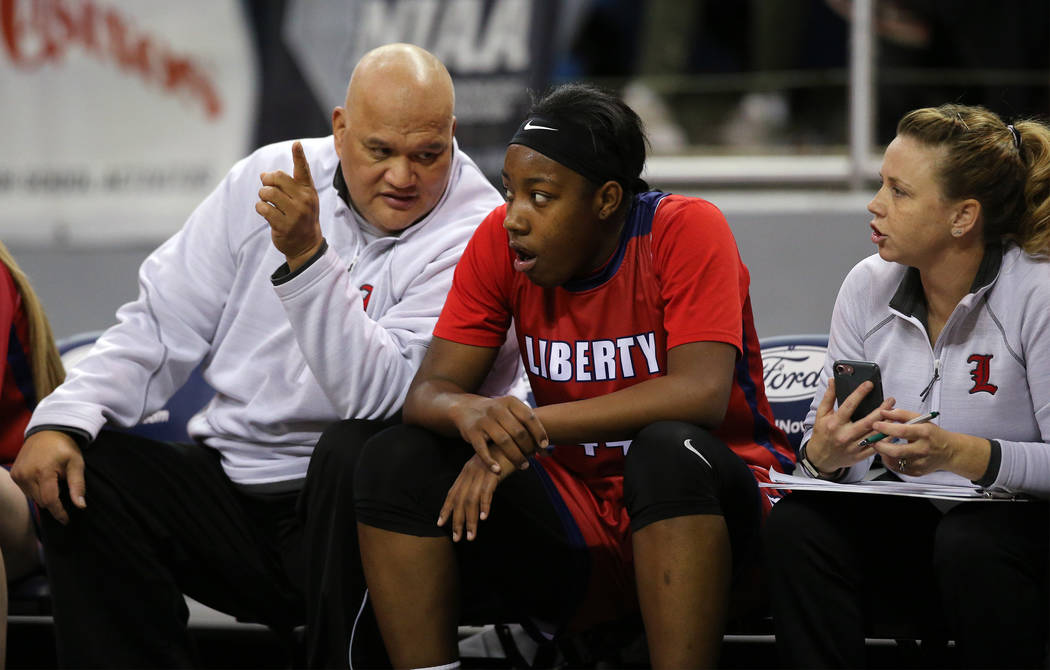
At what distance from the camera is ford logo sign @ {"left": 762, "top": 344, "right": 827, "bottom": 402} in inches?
106

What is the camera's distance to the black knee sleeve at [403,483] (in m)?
2.05

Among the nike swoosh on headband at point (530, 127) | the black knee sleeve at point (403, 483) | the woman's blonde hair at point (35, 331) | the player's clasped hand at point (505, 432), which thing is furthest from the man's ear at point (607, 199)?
the woman's blonde hair at point (35, 331)

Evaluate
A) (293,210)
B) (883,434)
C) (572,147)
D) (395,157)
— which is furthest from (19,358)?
(883,434)

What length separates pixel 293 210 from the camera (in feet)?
7.45

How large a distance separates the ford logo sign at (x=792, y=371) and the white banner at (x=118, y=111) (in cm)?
207

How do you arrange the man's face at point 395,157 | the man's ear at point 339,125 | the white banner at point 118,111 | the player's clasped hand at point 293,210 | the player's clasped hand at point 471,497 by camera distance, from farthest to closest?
the white banner at point 118,111, the man's ear at point 339,125, the man's face at point 395,157, the player's clasped hand at point 293,210, the player's clasped hand at point 471,497

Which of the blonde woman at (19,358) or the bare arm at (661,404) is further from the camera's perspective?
the blonde woman at (19,358)

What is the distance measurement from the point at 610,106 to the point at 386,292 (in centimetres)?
67

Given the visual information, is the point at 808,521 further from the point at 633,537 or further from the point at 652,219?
the point at 652,219

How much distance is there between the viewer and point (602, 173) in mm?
2178

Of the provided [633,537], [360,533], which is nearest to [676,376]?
[633,537]

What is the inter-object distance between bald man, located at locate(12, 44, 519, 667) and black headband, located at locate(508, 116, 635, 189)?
449mm

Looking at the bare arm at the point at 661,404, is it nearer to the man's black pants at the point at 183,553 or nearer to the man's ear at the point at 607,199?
the man's ear at the point at 607,199

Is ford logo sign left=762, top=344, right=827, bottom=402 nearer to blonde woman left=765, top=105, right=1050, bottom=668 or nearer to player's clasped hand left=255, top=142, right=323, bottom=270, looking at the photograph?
blonde woman left=765, top=105, right=1050, bottom=668
